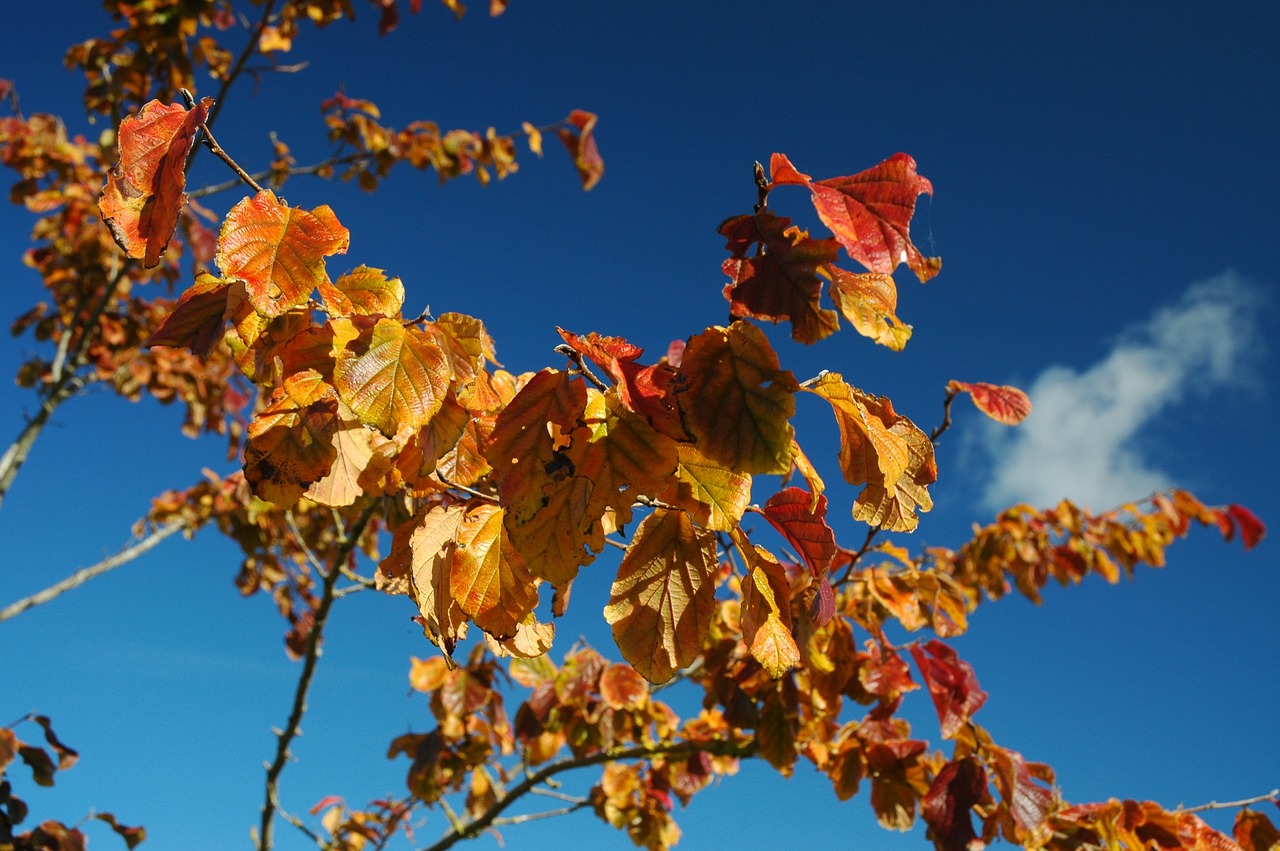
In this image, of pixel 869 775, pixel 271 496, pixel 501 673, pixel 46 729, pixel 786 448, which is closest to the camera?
A: pixel 786 448

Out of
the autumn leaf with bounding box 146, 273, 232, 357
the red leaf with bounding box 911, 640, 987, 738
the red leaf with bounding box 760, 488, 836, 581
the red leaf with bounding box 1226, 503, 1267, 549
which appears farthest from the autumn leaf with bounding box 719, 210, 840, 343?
the red leaf with bounding box 1226, 503, 1267, 549

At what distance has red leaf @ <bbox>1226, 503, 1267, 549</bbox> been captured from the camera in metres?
4.92

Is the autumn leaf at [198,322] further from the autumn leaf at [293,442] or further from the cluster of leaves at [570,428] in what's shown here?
the autumn leaf at [293,442]

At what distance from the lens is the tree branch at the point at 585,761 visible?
230cm

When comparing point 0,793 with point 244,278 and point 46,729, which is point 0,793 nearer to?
Result: point 46,729

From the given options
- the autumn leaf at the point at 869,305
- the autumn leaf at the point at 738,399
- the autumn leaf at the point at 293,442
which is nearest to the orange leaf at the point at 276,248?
the autumn leaf at the point at 293,442

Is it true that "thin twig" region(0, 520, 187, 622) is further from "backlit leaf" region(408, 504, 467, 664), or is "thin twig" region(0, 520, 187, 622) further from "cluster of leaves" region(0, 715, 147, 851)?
"backlit leaf" region(408, 504, 467, 664)

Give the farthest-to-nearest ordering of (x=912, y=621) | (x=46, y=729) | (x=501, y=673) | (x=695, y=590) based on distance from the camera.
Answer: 1. (x=501, y=673)
2. (x=46, y=729)
3. (x=912, y=621)
4. (x=695, y=590)

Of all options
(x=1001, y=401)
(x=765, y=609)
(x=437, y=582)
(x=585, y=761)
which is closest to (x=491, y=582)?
(x=437, y=582)

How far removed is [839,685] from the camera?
2090mm

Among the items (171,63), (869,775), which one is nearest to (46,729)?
(869,775)

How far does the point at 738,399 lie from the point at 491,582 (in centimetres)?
35

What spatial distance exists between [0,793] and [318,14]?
11.2ft

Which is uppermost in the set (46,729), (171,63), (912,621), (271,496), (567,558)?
(171,63)
